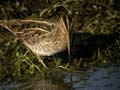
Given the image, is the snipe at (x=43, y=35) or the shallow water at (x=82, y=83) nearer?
the shallow water at (x=82, y=83)

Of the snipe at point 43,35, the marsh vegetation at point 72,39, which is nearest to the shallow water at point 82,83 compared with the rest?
the marsh vegetation at point 72,39

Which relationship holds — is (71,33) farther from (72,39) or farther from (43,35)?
(43,35)

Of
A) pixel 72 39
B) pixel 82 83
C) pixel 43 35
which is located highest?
pixel 43 35

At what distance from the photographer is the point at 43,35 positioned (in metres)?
7.49

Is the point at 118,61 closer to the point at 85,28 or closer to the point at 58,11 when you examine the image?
the point at 85,28

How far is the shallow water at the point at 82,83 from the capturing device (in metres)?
6.86

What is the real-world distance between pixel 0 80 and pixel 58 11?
2.32 m

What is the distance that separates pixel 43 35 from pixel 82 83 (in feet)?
3.12

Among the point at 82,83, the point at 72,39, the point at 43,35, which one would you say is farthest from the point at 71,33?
the point at 82,83

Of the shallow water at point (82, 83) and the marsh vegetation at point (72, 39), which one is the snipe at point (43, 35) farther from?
the shallow water at point (82, 83)

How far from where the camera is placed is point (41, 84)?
7.01m

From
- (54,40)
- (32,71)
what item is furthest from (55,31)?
(32,71)

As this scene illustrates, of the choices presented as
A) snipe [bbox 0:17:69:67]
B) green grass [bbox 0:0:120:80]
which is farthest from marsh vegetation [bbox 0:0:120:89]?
snipe [bbox 0:17:69:67]

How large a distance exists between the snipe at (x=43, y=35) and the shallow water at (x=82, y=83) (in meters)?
0.42
